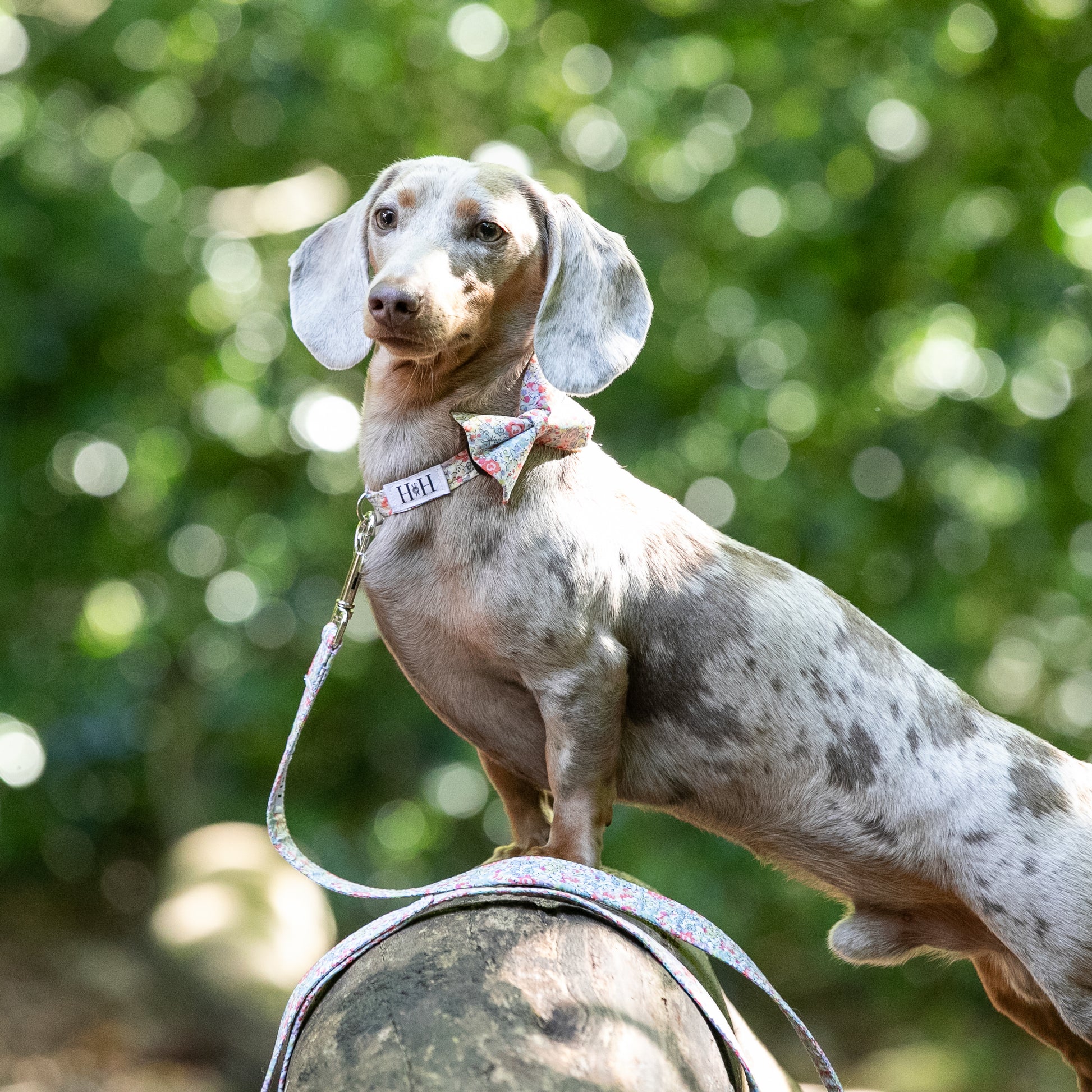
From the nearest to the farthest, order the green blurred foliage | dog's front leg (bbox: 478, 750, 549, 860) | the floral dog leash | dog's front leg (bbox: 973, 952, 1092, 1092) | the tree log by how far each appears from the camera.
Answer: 1. the tree log
2. the floral dog leash
3. dog's front leg (bbox: 973, 952, 1092, 1092)
4. dog's front leg (bbox: 478, 750, 549, 860)
5. the green blurred foliage

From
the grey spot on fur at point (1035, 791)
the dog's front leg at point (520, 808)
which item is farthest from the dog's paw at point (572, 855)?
the grey spot on fur at point (1035, 791)

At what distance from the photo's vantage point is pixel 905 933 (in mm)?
2328

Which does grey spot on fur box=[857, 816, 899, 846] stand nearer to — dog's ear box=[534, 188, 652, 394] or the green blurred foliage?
dog's ear box=[534, 188, 652, 394]

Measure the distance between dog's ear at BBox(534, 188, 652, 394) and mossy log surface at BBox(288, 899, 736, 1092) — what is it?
0.93m

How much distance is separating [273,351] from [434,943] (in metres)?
4.50

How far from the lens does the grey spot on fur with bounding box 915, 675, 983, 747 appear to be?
2.25 m

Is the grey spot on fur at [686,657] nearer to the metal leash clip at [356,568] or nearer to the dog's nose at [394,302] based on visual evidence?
the metal leash clip at [356,568]

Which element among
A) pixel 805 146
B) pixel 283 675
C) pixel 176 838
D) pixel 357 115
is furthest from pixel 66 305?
pixel 805 146

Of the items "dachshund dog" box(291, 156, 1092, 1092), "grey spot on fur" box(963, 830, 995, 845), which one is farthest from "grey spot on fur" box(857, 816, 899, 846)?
"grey spot on fur" box(963, 830, 995, 845)

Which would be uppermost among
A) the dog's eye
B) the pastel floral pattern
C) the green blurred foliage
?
the dog's eye

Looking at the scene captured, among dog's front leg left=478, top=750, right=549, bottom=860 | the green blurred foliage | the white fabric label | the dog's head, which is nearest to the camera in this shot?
the dog's head

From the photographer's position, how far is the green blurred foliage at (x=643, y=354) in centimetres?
534

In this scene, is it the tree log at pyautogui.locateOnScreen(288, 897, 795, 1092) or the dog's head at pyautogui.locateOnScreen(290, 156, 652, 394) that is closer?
the tree log at pyautogui.locateOnScreen(288, 897, 795, 1092)

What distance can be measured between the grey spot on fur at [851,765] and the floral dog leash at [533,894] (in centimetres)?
36
